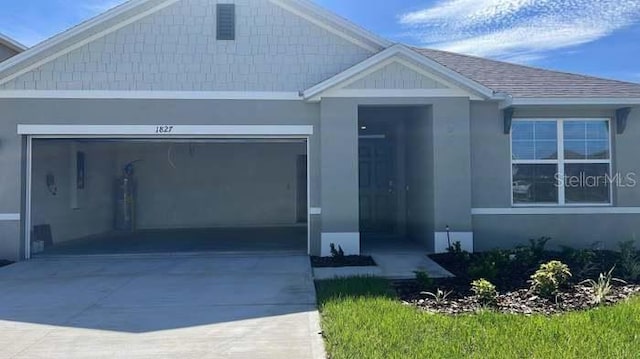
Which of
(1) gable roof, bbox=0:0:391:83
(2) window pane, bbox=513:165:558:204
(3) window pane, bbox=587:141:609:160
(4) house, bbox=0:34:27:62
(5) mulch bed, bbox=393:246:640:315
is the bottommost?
(5) mulch bed, bbox=393:246:640:315

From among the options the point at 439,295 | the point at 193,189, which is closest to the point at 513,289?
the point at 439,295

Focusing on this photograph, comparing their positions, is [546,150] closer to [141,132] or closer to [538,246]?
[538,246]

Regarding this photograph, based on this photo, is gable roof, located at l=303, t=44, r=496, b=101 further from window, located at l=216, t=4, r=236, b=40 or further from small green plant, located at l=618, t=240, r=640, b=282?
small green plant, located at l=618, t=240, r=640, b=282

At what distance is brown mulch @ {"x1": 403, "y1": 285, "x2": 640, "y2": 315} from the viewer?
6328 mm

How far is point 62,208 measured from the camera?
14.2 m

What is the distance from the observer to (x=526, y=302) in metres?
6.70

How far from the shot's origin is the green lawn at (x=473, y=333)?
4.72 metres

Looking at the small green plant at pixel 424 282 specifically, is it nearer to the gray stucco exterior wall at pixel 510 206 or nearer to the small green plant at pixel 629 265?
the small green plant at pixel 629 265

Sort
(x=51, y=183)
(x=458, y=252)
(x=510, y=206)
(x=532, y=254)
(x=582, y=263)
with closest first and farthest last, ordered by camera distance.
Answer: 1. (x=582, y=263)
2. (x=532, y=254)
3. (x=458, y=252)
4. (x=510, y=206)
5. (x=51, y=183)

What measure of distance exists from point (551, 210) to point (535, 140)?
5.29 feet

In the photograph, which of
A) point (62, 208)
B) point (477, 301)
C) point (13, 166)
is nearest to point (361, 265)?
point (477, 301)

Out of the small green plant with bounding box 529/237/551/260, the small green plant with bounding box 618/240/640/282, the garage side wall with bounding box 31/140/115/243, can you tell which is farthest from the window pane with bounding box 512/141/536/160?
the garage side wall with bounding box 31/140/115/243

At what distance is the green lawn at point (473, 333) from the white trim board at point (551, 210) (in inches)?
188

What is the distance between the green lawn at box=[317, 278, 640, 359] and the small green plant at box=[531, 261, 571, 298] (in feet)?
2.70
